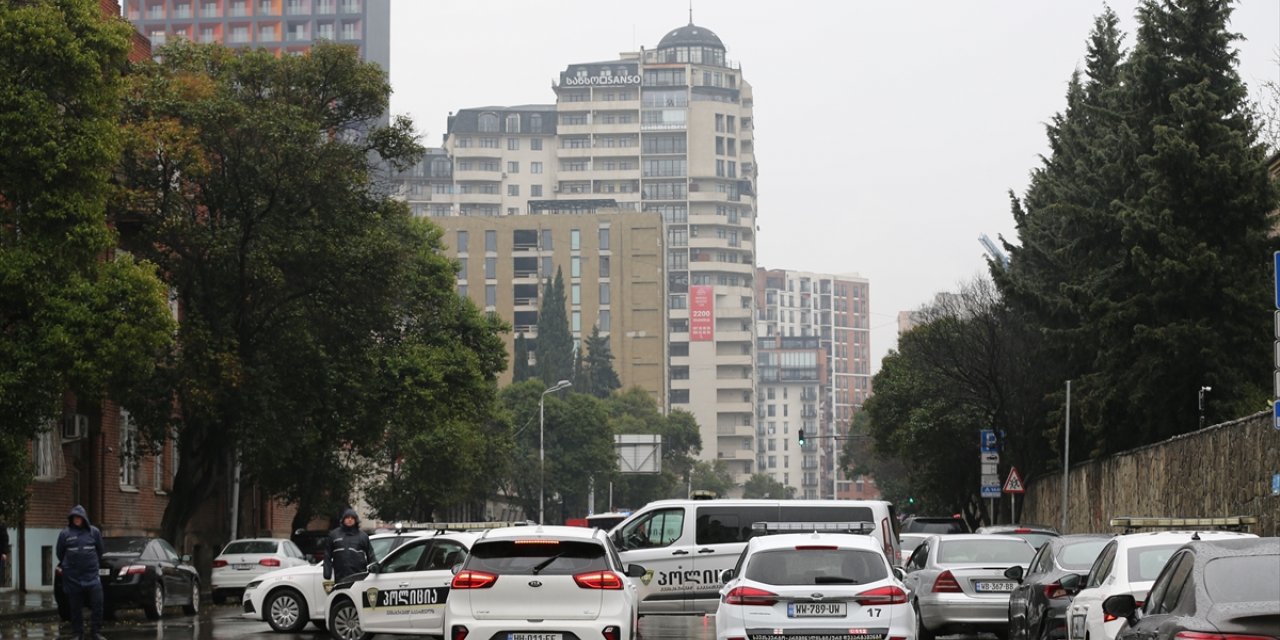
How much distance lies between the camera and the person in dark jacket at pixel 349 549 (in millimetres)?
23906

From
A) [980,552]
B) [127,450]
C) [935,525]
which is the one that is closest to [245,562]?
[127,450]

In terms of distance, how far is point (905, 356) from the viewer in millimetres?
77750

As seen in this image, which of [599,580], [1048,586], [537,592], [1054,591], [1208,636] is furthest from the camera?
[1048,586]

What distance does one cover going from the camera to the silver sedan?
22.4 meters

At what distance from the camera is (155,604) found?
103ft

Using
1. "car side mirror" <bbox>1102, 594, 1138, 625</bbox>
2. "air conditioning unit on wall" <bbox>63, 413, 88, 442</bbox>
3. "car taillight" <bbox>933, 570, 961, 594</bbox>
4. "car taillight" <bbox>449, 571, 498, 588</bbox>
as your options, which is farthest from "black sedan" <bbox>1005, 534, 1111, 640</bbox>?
"air conditioning unit on wall" <bbox>63, 413, 88, 442</bbox>

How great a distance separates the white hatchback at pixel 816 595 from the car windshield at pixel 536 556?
1386mm

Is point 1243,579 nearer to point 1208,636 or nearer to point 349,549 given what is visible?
point 1208,636

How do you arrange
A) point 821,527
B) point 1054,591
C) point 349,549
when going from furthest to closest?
point 821,527 < point 349,549 < point 1054,591

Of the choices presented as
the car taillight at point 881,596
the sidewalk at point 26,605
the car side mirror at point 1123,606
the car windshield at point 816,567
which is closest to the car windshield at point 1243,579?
the car side mirror at point 1123,606

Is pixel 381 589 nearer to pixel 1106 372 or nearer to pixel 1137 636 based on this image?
pixel 1137 636

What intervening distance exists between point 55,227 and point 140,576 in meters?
6.23

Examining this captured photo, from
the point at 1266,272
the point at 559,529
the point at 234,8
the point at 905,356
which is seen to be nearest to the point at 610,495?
the point at 905,356

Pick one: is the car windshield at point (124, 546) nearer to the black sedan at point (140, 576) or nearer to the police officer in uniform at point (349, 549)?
the black sedan at point (140, 576)
